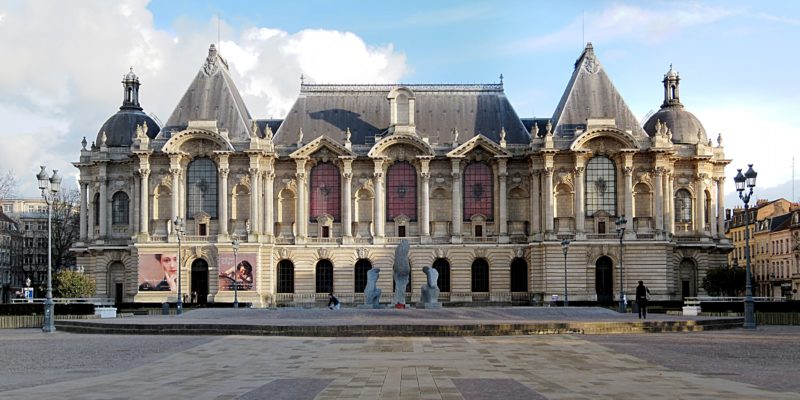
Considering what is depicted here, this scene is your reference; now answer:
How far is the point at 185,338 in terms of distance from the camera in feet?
136

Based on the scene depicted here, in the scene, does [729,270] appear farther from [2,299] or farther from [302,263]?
[2,299]

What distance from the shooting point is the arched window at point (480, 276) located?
86.8 meters

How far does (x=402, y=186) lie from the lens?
87.2 m

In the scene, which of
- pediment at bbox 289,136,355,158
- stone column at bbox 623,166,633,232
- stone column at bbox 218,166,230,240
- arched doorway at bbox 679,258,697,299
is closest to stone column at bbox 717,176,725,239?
arched doorway at bbox 679,258,697,299

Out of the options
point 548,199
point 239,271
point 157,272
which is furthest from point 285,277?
point 548,199

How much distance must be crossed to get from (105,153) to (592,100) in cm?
4167

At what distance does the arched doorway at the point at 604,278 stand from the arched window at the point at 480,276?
29.8 feet

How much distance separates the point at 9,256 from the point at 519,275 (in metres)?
80.1

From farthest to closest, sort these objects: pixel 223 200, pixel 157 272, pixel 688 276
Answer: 1. pixel 688 276
2. pixel 223 200
3. pixel 157 272

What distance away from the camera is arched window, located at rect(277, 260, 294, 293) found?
86.7 metres

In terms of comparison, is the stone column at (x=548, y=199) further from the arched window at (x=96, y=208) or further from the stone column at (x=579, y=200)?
the arched window at (x=96, y=208)

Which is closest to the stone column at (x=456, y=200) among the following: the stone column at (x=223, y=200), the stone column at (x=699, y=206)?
the stone column at (x=223, y=200)

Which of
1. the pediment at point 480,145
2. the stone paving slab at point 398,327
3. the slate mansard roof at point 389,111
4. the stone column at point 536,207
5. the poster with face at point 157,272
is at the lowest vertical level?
the stone paving slab at point 398,327

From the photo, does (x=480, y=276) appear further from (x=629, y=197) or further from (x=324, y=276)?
(x=629, y=197)
